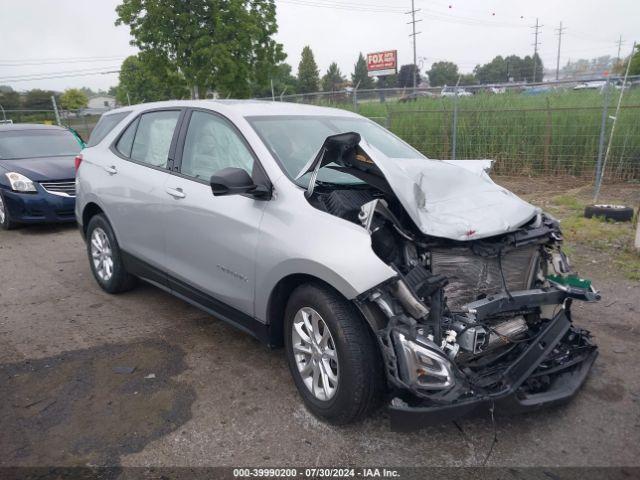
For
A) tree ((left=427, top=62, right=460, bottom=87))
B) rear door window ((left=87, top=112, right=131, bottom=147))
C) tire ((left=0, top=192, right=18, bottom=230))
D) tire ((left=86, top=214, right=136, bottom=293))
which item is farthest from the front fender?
tree ((left=427, top=62, right=460, bottom=87))

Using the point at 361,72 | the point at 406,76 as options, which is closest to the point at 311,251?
the point at 406,76

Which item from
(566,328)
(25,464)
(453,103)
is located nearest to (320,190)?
(566,328)

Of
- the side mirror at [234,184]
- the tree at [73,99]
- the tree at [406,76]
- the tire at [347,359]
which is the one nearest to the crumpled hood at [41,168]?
the side mirror at [234,184]

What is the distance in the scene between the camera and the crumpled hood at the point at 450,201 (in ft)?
9.00

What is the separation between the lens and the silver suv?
250cm

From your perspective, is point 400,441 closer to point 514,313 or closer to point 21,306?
point 514,313

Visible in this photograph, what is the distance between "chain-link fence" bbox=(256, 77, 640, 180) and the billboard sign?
4758 cm

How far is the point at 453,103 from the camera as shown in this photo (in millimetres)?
11516

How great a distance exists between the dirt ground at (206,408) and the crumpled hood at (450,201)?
112 cm

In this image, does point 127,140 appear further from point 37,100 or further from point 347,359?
point 37,100

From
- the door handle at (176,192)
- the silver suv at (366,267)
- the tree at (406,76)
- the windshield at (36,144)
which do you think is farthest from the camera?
the tree at (406,76)

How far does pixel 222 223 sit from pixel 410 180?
125 cm

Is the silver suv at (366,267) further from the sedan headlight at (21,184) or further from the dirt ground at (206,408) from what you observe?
the sedan headlight at (21,184)

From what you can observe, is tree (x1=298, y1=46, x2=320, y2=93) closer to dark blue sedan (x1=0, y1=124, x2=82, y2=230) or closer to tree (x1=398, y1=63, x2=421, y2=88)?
tree (x1=398, y1=63, x2=421, y2=88)
